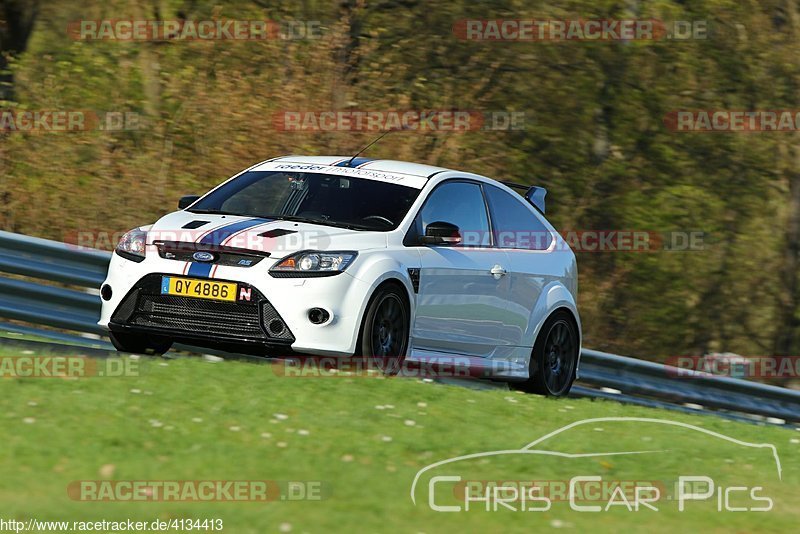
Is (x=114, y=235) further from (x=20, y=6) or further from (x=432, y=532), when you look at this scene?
(x=432, y=532)

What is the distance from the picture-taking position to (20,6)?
67.1 ft

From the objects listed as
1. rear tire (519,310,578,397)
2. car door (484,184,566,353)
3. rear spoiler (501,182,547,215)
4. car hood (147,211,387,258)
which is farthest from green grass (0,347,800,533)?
rear spoiler (501,182,547,215)

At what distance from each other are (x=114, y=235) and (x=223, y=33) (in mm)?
3901

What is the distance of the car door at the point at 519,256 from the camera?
10656 mm

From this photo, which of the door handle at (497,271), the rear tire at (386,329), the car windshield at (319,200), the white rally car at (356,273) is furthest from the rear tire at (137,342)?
the door handle at (497,271)

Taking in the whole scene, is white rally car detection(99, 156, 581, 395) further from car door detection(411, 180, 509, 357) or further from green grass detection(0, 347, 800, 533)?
green grass detection(0, 347, 800, 533)

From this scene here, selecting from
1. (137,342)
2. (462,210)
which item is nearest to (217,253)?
(137,342)

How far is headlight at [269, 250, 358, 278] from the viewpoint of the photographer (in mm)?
8766

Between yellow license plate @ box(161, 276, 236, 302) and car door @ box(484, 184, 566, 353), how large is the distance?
263 centimetres

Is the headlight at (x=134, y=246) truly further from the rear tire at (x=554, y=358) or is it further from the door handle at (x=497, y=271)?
the rear tire at (x=554, y=358)

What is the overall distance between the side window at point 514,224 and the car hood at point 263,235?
164 centimetres

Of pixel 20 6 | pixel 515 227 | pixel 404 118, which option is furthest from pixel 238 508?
pixel 20 6

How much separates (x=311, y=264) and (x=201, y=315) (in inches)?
31.7

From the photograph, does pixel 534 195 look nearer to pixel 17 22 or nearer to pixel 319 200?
pixel 319 200
